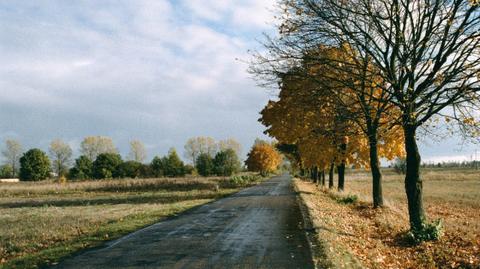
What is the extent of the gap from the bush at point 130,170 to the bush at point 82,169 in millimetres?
6786

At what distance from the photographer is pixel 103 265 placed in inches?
373

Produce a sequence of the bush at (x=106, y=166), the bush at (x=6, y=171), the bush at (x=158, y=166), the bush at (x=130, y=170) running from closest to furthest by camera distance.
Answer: the bush at (x=106, y=166)
the bush at (x=130, y=170)
the bush at (x=158, y=166)
the bush at (x=6, y=171)

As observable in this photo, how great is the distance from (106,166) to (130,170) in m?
5.91

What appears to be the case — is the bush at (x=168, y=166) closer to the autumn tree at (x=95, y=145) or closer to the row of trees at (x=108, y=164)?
the row of trees at (x=108, y=164)

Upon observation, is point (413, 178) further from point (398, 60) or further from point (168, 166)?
point (168, 166)

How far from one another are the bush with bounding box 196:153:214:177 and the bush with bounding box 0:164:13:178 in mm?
59282

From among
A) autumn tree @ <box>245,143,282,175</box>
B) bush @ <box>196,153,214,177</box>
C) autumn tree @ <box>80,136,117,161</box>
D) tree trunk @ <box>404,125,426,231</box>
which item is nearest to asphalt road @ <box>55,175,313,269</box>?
tree trunk @ <box>404,125,426,231</box>

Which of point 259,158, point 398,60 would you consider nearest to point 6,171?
point 259,158

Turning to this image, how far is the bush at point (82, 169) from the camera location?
98.4m

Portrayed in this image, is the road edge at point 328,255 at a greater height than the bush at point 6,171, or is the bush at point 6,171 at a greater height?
the bush at point 6,171

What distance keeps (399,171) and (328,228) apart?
10548 cm

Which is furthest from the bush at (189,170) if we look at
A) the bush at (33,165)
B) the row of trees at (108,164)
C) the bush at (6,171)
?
the bush at (6,171)

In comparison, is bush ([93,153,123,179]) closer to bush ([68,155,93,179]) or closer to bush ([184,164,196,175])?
bush ([68,155,93,179])

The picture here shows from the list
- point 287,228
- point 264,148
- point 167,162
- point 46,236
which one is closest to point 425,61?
point 287,228
